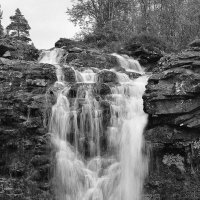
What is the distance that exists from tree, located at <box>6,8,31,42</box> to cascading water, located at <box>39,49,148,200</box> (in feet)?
108

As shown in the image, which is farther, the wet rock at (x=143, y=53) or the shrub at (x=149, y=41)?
the shrub at (x=149, y=41)

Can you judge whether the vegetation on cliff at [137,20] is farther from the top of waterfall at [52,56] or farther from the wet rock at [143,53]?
the top of waterfall at [52,56]

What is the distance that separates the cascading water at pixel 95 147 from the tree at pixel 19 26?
3287 cm

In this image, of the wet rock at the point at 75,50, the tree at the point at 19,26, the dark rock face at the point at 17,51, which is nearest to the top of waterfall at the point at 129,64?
the wet rock at the point at 75,50

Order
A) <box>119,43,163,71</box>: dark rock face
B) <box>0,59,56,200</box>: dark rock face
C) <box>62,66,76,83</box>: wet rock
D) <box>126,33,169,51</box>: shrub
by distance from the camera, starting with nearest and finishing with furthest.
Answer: <box>0,59,56,200</box>: dark rock face < <box>62,66,76,83</box>: wet rock < <box>119,43,163,71</box>: dark rock face < <box>126,33,169,51</box>: shrub

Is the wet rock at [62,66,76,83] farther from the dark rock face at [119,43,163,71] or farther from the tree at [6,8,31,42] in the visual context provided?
the tree at [6,8,31,42]

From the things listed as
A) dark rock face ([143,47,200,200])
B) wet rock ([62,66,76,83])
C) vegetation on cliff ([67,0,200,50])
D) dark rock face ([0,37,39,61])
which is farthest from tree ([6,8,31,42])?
dark rock face ([143,47,200,200])

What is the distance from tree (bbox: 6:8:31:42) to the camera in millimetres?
44469

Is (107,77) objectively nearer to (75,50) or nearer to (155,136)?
(155,136)

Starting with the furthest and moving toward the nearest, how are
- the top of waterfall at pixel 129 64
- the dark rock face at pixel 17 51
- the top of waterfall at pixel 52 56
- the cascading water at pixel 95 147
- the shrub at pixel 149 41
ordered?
the shrub at pixel 149 41 < the dark rock face at pixel 17 51 < the top of waterfall at pixel 52 56 < the top of waterfall at pixel 129 64 < the cascading water at pixel 95 147

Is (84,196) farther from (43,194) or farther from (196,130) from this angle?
(196,130)

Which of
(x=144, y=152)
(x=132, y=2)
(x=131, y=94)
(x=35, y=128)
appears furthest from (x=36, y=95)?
(x=132, y=2)

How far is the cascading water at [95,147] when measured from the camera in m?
11.5

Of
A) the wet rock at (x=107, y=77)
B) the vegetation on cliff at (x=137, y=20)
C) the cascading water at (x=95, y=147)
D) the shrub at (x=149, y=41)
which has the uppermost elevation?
the vegetation on cliff at (x=137, y=20)
